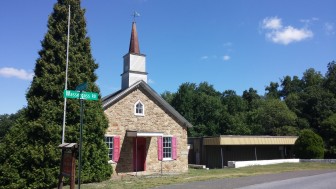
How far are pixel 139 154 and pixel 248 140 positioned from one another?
12.1 metres

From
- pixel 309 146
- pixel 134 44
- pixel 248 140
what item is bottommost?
pixel 309 146

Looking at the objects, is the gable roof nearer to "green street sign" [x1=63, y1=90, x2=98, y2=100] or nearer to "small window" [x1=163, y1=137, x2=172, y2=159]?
"small window" [x1=163, y1=137, x2=172, y2=159]

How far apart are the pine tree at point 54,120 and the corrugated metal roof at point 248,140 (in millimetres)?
13548

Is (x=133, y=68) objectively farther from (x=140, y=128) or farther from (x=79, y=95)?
(x=79, y=95)

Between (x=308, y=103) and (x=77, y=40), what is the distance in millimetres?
37348

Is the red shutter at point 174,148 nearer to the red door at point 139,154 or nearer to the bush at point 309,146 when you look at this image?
the red door at point 139,154

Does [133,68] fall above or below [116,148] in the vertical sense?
above

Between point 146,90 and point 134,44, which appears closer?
point 146,90

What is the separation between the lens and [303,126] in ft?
139

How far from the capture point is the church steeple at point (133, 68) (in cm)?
2297

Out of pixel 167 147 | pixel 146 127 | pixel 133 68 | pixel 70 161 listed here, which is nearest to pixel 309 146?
pixel 167 147

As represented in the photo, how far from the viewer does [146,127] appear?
72.8ft

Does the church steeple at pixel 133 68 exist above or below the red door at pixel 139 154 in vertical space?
above

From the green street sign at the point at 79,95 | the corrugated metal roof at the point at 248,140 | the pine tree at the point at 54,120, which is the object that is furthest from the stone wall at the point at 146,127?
the green street sign at the point at 79,95
